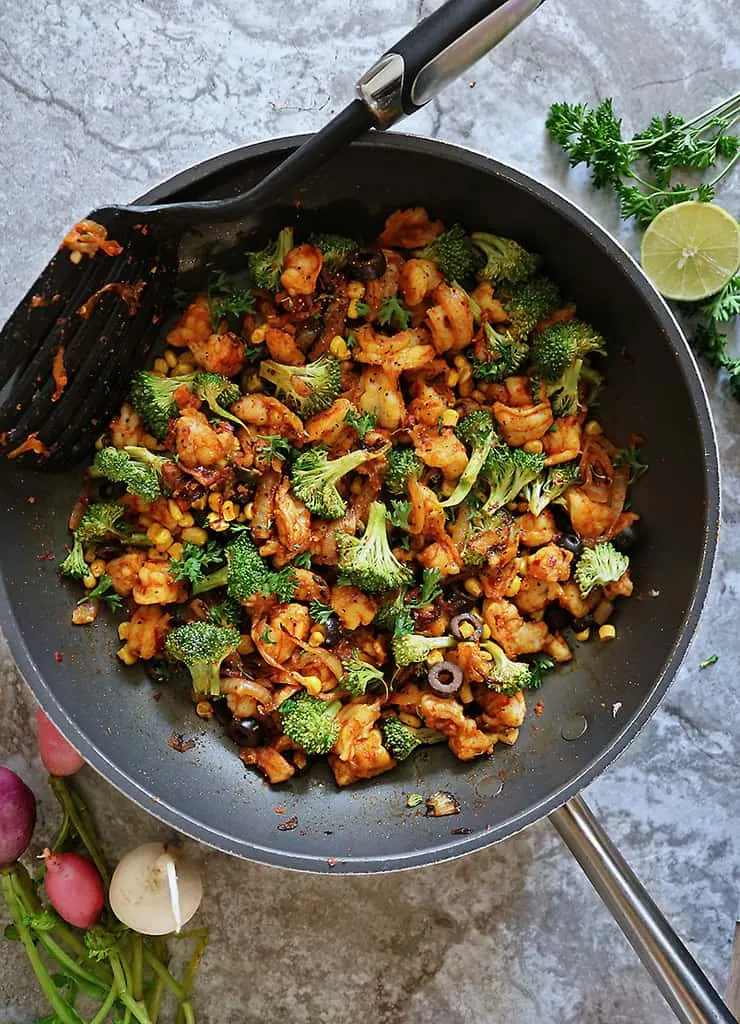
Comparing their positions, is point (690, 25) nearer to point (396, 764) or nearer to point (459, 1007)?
point (396, 764)

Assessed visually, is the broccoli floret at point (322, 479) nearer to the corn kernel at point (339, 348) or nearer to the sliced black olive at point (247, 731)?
the corn kernel at point (339, 348)

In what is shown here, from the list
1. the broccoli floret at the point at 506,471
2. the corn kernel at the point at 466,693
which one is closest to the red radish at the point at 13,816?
the corn kernel at the point at 466,693

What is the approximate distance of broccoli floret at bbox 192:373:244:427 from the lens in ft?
10.2

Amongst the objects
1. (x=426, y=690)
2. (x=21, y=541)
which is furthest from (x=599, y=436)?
(x=21, y=541)

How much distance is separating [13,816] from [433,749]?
4.83 feet

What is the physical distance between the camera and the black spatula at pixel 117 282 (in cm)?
232

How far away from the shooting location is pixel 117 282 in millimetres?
2832

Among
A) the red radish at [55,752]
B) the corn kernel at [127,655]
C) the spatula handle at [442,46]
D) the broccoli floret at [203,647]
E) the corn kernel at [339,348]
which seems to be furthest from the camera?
the red radish at [55,752]

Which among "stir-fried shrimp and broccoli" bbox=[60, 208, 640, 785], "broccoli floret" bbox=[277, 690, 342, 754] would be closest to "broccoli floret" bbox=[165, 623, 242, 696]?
"stir-fried shrimp and broccoli" bbox=[60, 208, 640, 785]

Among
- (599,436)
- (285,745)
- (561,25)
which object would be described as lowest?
(285,745)

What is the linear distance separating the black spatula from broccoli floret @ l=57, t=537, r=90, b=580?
292mm

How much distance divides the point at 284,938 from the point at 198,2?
3.35 metres

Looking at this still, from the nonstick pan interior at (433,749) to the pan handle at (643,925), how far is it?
16cm

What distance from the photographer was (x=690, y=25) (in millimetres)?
3355
